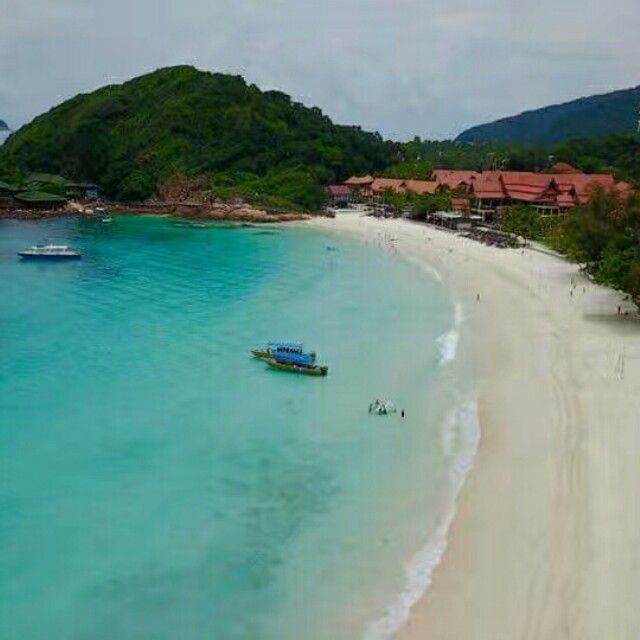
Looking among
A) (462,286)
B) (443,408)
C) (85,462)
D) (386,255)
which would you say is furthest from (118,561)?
(386,255)


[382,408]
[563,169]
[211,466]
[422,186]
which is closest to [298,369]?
[382,408]

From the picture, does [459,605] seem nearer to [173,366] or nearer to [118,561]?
[118,561]

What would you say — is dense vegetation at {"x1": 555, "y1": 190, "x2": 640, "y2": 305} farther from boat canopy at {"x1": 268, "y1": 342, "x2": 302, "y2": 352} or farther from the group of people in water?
boat canopy at {"x1": 268, "y1": 342, "x2": 302, "y2": 352}

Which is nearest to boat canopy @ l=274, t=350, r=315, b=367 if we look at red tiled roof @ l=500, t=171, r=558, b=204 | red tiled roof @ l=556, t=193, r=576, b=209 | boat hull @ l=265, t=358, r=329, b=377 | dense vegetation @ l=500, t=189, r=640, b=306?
boat hull @ l=265, t=358, r=329, b=377

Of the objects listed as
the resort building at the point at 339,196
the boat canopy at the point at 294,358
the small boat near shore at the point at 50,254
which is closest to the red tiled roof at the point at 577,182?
the resort building at the point at 339,196

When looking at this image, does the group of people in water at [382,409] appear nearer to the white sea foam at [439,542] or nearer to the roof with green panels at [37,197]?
the white sea foam at [439,542]

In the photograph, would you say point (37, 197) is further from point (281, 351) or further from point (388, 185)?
point (281, 351)
